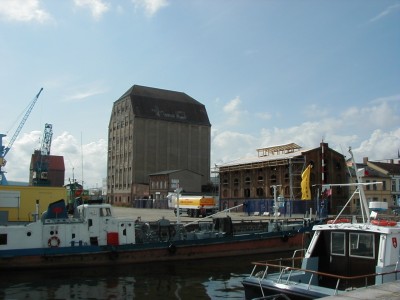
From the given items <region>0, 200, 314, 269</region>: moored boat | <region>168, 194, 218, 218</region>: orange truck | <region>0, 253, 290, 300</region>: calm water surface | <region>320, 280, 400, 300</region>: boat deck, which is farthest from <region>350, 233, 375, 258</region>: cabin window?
<region>168, 194, 218, 218</region>: orange truck

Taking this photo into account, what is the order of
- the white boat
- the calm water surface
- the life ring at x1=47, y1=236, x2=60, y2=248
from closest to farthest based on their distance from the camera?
the white boat
the calm water surface
the life ring at x1=47, y1=236, x2=60, y2=248

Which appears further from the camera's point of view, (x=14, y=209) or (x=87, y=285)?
(x=14, y=209)

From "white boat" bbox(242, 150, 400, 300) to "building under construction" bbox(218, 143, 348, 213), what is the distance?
168 ft

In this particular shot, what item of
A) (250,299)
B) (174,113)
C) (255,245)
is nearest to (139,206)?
(174,113)

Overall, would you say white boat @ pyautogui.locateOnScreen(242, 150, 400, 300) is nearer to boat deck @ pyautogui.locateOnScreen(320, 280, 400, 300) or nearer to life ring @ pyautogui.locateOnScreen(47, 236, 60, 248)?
boat deck @ pyautogui.locateOnScreen(320, 280, 400, 300)

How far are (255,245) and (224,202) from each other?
5249cm

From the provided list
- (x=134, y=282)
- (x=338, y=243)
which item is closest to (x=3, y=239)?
(x=134, y=282)

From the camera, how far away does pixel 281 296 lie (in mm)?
12758

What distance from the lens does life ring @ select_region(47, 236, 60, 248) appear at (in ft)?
84.1

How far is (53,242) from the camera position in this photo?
25.7 m

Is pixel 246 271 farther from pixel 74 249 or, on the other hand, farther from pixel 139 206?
pixel 139 206

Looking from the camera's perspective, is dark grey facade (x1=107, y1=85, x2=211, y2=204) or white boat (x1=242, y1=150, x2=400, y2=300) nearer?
white boat (x1=242, y1=150, x2=400, y2=300)

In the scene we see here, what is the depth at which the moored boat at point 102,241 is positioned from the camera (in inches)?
978

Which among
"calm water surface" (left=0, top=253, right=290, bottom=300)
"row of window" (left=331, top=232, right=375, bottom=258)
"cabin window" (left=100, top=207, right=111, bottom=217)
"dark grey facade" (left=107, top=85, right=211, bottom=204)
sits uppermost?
"dark grey facade" (left=107, top=85, right=211, bottom=204)
